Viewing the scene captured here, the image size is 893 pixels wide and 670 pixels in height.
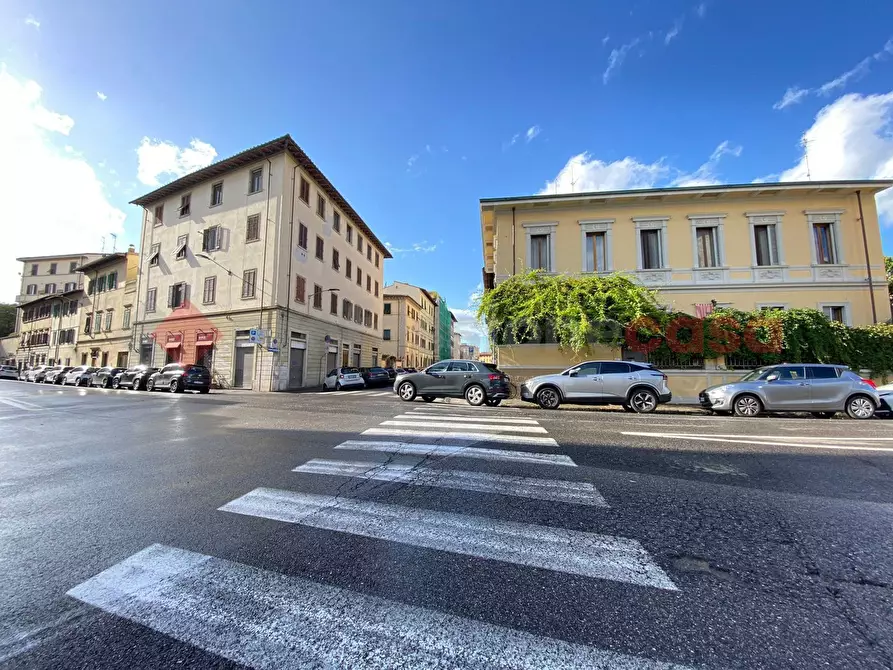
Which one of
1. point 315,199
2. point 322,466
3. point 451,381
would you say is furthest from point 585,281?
point 315,199

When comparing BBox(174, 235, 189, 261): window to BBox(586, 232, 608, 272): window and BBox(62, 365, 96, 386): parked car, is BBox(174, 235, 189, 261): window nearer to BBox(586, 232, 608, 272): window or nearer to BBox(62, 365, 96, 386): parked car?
BBox(62, 365, 96, 386): parked car

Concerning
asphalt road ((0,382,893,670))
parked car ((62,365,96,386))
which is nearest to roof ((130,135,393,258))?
parked car ((62,365,96,386))

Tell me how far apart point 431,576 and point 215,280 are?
93.1 feet

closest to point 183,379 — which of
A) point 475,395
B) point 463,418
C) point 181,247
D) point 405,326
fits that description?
point 181,247

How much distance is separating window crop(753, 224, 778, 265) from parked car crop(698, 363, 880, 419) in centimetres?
840

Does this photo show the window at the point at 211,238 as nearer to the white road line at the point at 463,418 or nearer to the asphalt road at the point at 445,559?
the white road line at the point at 463,418

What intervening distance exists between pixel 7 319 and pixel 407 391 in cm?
8050

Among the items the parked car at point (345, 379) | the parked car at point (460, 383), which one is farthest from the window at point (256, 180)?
the parked car at point (460, 383)

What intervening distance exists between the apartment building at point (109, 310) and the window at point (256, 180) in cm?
1627

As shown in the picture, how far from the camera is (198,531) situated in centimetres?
291

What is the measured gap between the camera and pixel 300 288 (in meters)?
25.1

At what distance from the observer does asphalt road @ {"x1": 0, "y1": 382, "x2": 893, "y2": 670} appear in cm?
171

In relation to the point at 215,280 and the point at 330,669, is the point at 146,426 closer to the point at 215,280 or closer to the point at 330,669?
the point at 330,669

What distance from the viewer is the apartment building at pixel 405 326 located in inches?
1996
